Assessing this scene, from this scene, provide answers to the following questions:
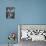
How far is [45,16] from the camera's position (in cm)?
376

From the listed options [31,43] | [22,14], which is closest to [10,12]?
[22,14]

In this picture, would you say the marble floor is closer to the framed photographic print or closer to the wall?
the wall

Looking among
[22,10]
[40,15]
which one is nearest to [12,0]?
[22,10]

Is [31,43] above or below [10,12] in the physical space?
below

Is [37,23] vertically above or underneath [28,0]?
underneath

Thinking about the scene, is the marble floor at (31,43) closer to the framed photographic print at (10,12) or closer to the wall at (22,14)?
the wall at (22,14)

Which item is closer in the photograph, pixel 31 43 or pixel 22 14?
pixel 31 43

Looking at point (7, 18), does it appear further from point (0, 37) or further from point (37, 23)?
point (37, 23)

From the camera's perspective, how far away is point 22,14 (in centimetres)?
375

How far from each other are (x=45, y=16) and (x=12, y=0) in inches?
38.1

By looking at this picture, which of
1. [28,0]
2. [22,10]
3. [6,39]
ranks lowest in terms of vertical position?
[6,39]

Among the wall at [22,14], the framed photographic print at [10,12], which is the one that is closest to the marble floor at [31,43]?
the wall at [22,14]

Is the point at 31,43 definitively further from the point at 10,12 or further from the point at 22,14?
the point at 10,12

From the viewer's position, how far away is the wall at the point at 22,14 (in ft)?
12.2
